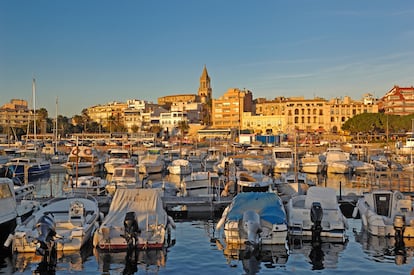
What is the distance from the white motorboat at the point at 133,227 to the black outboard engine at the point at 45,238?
6.04ft

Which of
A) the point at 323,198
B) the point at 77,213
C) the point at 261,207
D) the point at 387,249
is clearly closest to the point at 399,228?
Result: the point at 387,249

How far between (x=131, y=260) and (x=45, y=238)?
3.05 meters

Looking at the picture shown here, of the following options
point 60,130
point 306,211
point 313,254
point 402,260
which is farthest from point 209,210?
point 60,130

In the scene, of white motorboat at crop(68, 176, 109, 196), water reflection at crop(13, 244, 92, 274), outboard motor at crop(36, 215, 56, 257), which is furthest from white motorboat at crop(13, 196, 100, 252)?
white motorboat at crop(68, 176, 109, 196)

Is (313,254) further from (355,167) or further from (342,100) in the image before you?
(342,100)

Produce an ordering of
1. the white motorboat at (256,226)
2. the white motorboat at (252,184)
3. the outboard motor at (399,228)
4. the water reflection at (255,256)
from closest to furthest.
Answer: the water reflection at (255,256), the white motorboat at (256,226), the outboard motor at (399,228), the white motorboat at (252,184)

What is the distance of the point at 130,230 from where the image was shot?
17.8 m

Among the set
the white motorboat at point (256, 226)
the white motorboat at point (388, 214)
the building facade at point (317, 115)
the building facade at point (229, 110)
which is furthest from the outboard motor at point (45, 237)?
the building facade at point (229, 110)

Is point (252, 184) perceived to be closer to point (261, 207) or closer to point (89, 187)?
point (89, 187)

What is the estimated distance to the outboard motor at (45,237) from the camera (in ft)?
54.3

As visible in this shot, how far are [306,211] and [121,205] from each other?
7701 mm

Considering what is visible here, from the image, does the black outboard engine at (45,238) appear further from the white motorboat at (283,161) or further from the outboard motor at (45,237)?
the white motorboat at (283,161)

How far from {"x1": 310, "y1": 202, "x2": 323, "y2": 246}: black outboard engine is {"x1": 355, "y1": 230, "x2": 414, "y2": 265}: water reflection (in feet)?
5.93

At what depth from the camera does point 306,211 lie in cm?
2067
